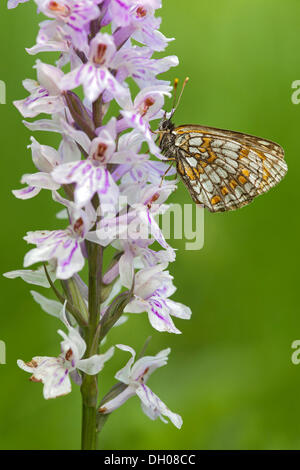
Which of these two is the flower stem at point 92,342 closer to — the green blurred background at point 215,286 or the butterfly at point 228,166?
the butterfly at point 228,166

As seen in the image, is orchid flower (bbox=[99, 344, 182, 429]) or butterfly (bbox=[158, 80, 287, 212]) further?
butterfly (bbox=[158, 80, 287, 212])

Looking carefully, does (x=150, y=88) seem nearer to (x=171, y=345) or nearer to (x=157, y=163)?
(x=157, y=163)

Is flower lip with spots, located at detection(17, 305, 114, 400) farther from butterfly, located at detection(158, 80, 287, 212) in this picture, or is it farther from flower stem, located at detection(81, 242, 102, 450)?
butterfly, located at detection(158, 80, 287, 212)

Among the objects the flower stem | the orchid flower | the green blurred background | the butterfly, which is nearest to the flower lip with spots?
the flower stem

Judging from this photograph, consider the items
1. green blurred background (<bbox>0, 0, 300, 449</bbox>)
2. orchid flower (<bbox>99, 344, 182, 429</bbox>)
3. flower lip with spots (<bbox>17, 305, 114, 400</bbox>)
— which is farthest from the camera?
green blurred background (<bbox>0, 0, 300, 449</bbox>)

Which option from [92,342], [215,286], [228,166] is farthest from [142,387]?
[215,286]

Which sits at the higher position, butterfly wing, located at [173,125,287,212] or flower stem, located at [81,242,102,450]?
butterfly wing, located at [173,125,287,212]

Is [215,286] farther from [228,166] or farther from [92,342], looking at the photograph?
[92,342]

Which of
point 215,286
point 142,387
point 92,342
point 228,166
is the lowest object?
point 142,387
